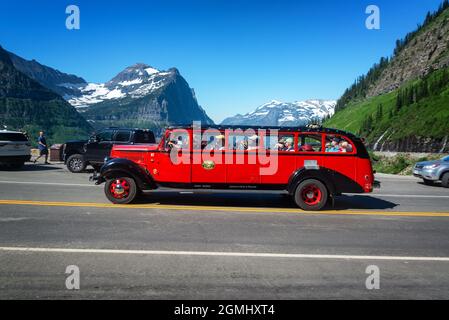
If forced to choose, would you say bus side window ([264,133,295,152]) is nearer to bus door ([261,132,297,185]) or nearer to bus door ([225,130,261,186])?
bus door ([261,132,297,185])

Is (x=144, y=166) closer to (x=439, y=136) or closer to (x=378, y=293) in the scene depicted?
(x=378, y=293)

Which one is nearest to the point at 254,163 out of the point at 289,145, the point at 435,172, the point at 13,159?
the point at 289,145

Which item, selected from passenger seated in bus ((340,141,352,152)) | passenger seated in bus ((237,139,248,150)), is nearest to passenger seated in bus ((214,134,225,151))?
passenger seated in bus ((237,139,248,150))

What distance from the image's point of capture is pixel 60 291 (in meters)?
4.47

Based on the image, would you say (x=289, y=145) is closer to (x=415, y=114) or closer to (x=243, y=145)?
(x=243, y=145)

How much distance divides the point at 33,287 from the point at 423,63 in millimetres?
170695

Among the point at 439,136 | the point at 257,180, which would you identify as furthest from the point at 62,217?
the point at 439,136

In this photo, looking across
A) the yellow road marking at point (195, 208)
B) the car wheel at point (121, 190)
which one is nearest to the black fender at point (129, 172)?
the car wheel at point (121, 190)

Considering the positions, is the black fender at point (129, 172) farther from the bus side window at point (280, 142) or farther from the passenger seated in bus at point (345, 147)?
the passenger seated in bus at point (345, 147)

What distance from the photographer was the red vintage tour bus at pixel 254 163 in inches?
382

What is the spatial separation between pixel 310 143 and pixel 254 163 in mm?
1626

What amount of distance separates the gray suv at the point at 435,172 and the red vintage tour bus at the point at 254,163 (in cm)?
796

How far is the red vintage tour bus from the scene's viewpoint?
9.70 meters

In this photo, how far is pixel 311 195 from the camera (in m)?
9.73
